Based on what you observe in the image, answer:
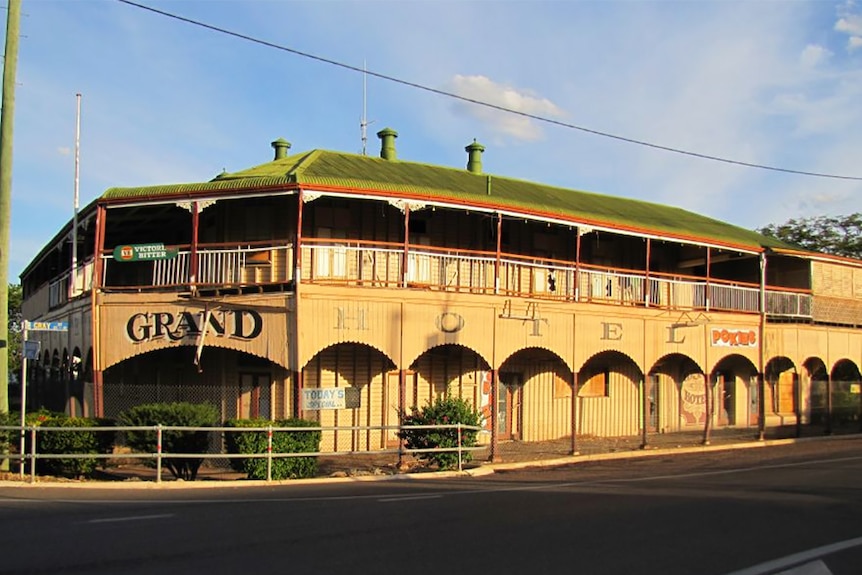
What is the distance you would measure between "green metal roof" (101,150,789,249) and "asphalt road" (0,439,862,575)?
22.4ft

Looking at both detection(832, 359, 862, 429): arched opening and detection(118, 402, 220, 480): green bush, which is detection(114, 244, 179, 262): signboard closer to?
detection(118, 402, 220, 480): green bush

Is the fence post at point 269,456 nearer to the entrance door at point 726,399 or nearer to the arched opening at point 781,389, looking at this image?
the entrance door at point 726,399

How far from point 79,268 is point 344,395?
774cm

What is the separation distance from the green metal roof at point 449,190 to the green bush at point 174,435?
198 inches

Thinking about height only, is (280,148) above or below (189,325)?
above

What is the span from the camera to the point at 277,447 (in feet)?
49.6

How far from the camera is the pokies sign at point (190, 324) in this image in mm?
17938

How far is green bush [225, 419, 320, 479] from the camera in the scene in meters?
15.0

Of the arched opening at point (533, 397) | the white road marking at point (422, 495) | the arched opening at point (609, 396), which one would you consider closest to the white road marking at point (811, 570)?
the white road marking at point (422, 495)

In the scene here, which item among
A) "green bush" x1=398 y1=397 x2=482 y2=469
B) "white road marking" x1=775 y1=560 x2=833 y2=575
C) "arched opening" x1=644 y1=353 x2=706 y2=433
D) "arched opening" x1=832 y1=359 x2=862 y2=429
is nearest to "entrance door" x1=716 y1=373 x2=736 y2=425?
"arched opening" x1=644 y1=353 x2=706 y2=433

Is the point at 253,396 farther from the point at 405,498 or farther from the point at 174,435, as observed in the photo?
the point at 405,498

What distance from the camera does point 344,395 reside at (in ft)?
62.4

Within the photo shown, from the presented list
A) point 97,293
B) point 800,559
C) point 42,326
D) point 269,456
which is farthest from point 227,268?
point 800,559

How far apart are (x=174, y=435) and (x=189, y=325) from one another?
3.60 m
